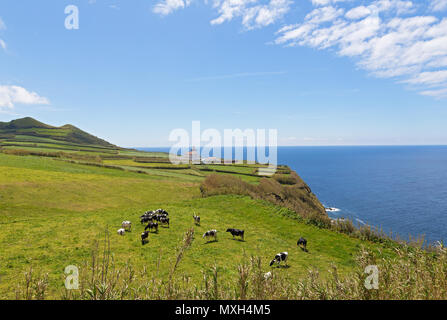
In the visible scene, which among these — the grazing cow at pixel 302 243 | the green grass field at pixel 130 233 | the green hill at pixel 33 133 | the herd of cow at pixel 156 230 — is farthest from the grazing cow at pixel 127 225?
the green hill at pixel 33 133

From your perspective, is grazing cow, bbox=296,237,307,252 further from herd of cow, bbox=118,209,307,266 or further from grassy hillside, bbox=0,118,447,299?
grassy hillside, bbox=0,118,447,299

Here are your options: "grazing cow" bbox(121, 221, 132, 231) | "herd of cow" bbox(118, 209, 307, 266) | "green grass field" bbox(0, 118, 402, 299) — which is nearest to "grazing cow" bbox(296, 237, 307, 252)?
"herd of cow" bbox(118, 209, 307, 266)

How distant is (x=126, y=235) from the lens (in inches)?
789

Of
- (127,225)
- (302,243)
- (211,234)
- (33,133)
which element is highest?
(33,133)

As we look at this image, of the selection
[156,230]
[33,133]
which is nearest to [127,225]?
[156,230]

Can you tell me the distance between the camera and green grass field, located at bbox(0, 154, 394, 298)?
1467 cm

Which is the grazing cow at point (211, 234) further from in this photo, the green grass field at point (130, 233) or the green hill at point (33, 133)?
the green hill at point (33, 133)

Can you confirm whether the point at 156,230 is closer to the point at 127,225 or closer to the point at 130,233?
the point at 130,233

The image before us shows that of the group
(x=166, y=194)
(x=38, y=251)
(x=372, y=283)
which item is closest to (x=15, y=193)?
(x=38, y=251)

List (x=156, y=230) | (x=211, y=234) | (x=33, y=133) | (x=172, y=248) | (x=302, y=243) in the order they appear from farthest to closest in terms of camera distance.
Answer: (x=33, y=133) → (x=156, y=230) → (x=302, y=243) → (x=211, y=234) → (x=172, y=248)

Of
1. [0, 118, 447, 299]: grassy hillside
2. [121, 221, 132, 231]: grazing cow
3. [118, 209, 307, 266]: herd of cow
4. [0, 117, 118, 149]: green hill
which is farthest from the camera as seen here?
[0, 117, 118, 149]: green hill

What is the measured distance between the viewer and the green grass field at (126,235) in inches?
578

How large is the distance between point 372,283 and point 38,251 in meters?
20.1
